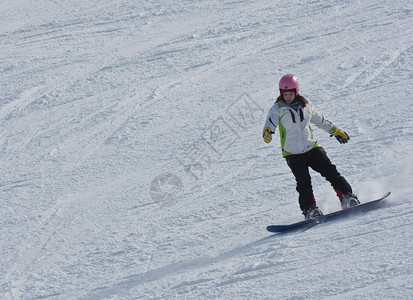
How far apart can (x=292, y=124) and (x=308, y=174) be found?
501 mm

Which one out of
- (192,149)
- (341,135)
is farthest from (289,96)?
(192,149)

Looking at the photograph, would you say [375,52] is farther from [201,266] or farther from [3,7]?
[3,7]

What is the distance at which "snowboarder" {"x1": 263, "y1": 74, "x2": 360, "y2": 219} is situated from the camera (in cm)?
507

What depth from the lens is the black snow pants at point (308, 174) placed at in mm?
5156

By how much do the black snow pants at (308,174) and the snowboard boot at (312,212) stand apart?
4cm

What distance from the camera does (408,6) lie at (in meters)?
10.3

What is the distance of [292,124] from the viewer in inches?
202

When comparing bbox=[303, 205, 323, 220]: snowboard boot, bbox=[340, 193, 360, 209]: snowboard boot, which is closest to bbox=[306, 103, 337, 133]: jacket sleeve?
bbox=[340, 193, 360, 209]: snowboard boot

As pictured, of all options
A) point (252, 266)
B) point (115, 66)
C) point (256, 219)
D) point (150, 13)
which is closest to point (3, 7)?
point (150, 13)

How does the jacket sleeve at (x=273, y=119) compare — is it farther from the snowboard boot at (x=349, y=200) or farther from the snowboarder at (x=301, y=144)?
the snowboard boot at (x=349, y=200)

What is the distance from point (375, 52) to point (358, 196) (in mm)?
4092

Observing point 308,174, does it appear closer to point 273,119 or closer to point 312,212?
point 312,212

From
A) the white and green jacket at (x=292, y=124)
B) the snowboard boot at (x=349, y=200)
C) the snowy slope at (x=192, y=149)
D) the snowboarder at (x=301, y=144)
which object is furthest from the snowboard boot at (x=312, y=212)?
the white and green jacket at (x=292, y=124)

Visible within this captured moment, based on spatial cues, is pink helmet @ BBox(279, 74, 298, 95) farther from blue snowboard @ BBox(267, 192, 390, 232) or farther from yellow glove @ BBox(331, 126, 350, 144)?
blue snowboard @ BBox(267, 192, 390, 232)
